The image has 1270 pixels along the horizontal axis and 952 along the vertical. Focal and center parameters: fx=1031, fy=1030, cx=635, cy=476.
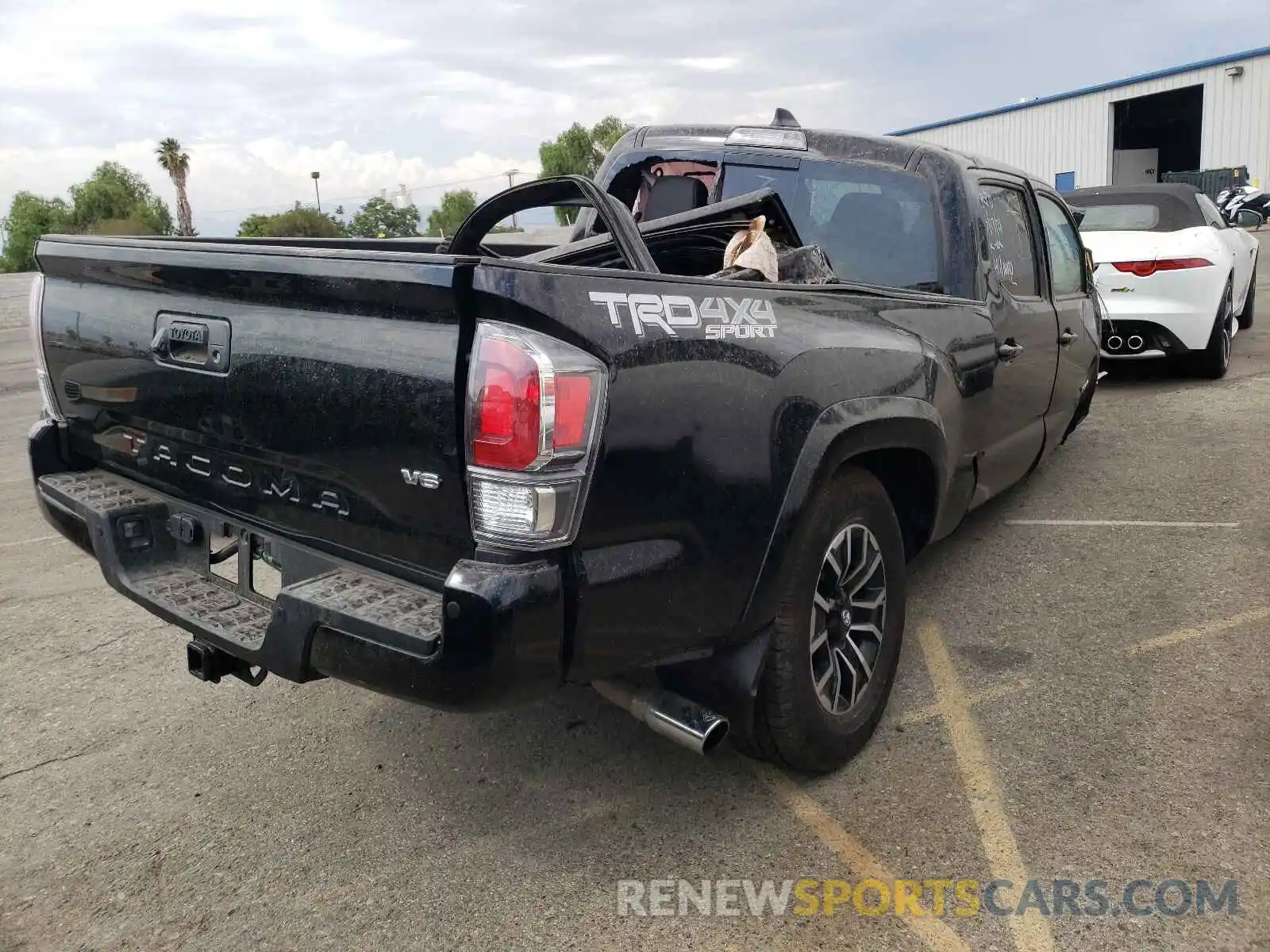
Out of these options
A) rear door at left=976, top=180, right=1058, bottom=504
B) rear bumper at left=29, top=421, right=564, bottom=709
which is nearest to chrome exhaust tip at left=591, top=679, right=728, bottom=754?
rear bumper at left=29, top=421, right=564, bottom=709

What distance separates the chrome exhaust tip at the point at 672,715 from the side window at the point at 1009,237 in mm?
2339

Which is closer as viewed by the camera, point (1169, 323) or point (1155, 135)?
point (1169, 323)

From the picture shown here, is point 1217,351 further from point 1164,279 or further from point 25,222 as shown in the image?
point 25,222

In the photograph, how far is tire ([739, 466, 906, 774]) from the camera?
2680 millimetres

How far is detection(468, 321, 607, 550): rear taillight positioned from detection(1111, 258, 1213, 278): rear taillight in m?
7.26

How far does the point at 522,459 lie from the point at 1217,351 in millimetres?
8263

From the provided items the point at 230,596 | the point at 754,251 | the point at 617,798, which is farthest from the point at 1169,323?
the point at 230,596

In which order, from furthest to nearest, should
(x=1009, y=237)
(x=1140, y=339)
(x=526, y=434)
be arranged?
(x=1140, y=339) < (x=1009, y=237) < (x=526, y=434)

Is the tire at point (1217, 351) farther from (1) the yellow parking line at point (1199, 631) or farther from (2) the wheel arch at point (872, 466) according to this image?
(2) the wheel arch at point (872, 466)

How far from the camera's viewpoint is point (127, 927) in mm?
2457

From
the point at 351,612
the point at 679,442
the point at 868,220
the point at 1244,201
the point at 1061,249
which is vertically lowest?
the point at 351,612

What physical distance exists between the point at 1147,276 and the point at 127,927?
8.09 metres

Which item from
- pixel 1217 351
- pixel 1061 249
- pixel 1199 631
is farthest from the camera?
pixel 1217 351

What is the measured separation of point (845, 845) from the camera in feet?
8.78
